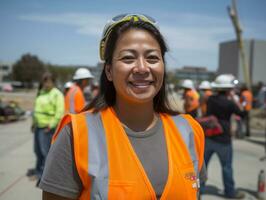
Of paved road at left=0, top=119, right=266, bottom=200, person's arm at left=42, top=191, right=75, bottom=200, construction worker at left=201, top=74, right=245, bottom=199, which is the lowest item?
paved road at left=0, top=119, right=266, bottom=200

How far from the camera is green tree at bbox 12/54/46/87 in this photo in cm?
7700

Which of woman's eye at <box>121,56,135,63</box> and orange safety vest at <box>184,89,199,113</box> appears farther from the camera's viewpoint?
orange safety vest at <box>184,89,199,113</box>

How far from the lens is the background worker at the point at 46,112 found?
6.37 meters

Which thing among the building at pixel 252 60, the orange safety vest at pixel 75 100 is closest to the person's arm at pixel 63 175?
the orange safety vest at pixel 75 100

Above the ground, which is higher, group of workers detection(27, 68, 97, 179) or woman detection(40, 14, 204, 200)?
woman detection(40, 14, 204, 200)

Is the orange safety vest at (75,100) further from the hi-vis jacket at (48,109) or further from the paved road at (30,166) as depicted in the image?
the paved road at (30,166)

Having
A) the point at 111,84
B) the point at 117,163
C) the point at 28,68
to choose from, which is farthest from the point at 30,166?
the point at 28,68

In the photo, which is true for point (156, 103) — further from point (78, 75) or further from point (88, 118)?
point (78, 75)

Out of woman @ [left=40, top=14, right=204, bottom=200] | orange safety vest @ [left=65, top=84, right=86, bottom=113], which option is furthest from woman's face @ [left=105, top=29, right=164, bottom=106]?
orange safety vest @ [left=65, top=84, right=86, bottom=113]

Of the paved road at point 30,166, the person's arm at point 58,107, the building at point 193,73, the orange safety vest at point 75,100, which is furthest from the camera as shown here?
the building at point 193,73

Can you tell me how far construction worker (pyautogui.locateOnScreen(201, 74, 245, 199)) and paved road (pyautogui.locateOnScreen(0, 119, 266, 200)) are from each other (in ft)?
0.90

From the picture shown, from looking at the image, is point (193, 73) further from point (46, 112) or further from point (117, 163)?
point (117, 163)

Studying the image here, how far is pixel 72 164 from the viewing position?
160cm

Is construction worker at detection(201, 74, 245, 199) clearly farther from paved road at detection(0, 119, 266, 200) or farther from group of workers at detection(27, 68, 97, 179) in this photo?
group of workers at detection(27, 68, 97, 179)
